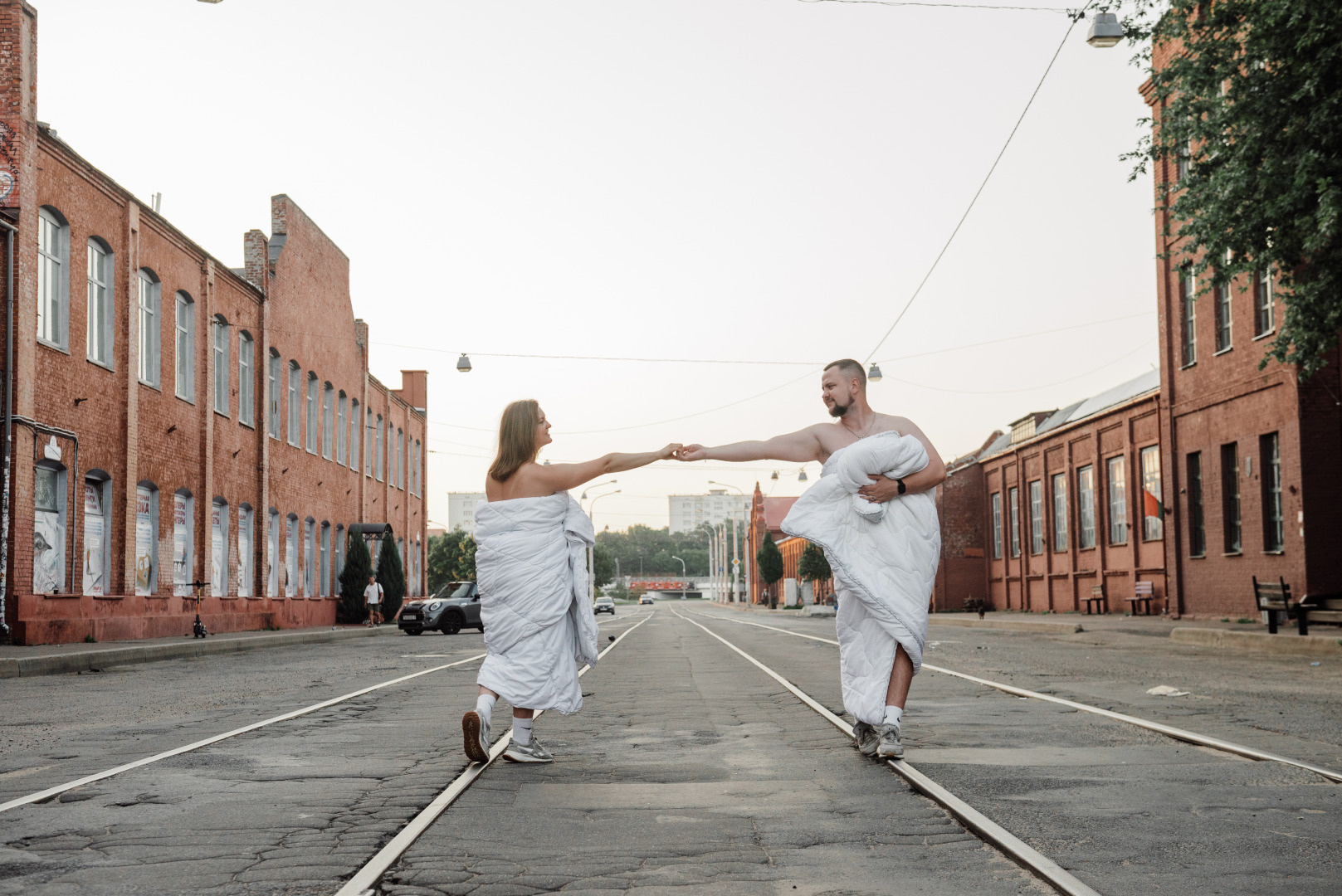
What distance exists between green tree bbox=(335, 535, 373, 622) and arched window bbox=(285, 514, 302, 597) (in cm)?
285

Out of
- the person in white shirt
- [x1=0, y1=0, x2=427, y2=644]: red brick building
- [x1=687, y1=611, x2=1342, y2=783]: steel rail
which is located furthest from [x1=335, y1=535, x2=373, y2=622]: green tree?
[x1=687, y1=611, x2=1342, y2=783]: steel rail

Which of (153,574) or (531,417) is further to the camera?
(153,574)

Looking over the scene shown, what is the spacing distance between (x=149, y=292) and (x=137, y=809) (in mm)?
23385

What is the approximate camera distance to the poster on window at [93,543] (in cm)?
2308

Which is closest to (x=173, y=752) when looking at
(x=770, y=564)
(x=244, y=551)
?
(x=244, y=551)

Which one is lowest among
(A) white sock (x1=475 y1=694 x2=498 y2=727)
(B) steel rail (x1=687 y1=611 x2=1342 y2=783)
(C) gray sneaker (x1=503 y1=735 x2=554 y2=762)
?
(B) steel rail (x1=687 y1=611 x2=1342 y2=783)

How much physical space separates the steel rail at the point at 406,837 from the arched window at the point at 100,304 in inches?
778

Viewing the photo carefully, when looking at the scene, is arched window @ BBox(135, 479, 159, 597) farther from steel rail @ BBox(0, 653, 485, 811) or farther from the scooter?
steel rail @ BBox(0, 653, 485, 811)

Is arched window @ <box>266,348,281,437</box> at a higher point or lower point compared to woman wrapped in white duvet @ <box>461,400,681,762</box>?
higher

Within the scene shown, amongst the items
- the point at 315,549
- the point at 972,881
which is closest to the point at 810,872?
the point at 972,881

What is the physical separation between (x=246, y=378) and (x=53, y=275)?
10634 millimetres

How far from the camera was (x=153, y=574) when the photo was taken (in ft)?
85.6

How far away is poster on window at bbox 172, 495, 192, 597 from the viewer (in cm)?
2712

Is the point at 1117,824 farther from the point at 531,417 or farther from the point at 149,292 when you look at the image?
the point at 149,292
